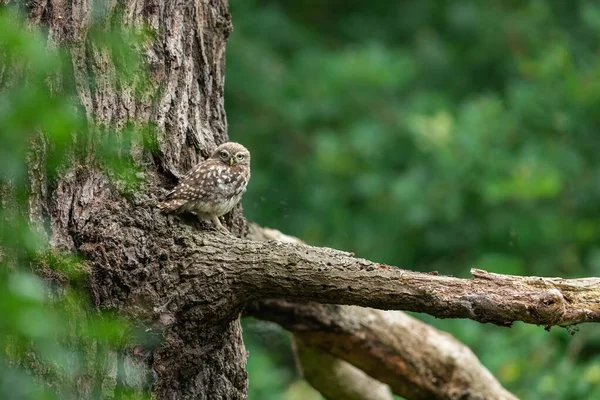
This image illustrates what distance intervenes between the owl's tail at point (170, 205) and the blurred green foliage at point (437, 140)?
5.92m

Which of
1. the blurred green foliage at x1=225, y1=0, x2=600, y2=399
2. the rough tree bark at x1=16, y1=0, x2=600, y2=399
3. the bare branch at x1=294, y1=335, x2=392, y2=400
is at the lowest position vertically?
the rough tree bark at x1=16, y1=0, x2=600, y2=399

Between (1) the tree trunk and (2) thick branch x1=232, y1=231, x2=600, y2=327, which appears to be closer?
(2) thick branch x1=232, y1=231, x2=600, y2=327

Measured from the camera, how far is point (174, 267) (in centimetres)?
418

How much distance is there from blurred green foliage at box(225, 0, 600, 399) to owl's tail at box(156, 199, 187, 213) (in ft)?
19.4

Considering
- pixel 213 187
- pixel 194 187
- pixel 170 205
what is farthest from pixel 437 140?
pixel 170 205

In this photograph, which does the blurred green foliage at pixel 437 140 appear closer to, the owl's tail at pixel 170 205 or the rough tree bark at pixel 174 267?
the rough tree bark at pixel 174 267

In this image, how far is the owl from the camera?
4.33 meters

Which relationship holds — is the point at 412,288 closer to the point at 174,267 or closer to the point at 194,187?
the point at 174,267

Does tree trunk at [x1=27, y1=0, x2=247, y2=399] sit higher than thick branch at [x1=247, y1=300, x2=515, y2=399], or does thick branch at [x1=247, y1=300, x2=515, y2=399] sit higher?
thick branch at [x1=247, y1=300, x2=515, y2=399]

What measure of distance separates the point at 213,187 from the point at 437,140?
748cm

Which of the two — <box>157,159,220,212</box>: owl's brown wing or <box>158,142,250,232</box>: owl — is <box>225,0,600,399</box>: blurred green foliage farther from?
<box>157,159,220,212</box>: owl's brown wing

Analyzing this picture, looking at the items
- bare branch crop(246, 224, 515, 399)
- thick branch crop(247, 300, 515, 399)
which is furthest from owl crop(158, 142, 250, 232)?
thick branch crop(247, 300, 515, 399)

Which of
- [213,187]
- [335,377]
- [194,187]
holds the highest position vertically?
[335,377]

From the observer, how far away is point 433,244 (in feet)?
41.7
